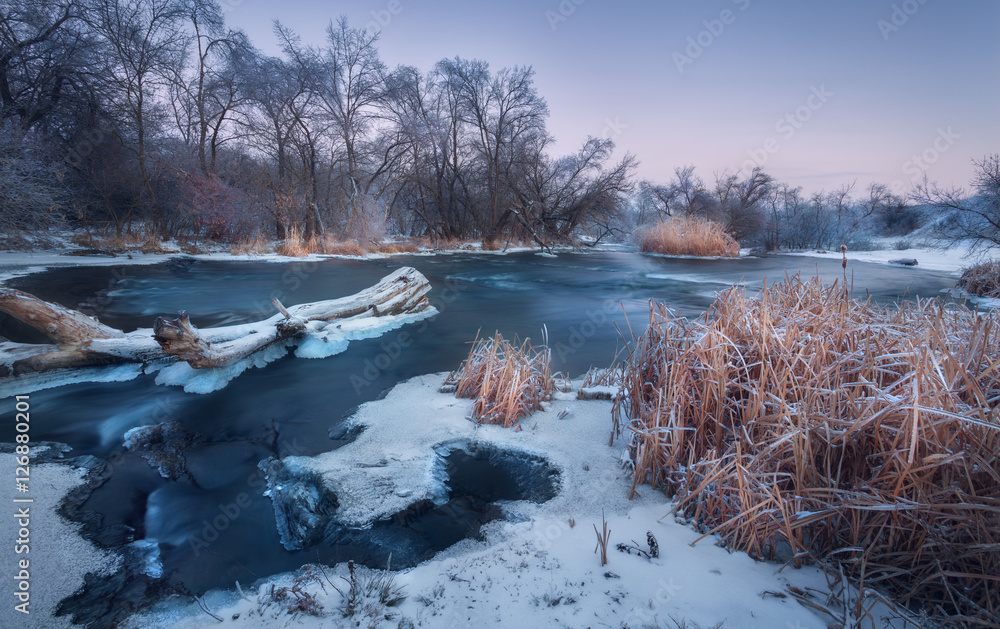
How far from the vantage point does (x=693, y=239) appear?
67.7 ft

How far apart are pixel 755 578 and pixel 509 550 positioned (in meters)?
1.03

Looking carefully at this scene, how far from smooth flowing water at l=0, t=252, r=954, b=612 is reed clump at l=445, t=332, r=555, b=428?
0.52 m

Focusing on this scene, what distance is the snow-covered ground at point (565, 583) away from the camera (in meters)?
1.58

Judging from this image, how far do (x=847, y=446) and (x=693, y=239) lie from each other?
20.6m

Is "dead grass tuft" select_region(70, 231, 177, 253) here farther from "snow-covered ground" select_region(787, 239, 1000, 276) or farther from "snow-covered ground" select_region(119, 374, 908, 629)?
"snow-covered ground" select_region(787, 239, 1000, 276)

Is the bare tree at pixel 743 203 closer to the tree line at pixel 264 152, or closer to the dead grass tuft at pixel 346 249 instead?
the tree line at pixel 264 152

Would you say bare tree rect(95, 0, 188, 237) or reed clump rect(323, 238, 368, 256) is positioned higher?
bare tree rect(95, 0, 188, 237)

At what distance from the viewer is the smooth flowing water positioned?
2295 millimetres

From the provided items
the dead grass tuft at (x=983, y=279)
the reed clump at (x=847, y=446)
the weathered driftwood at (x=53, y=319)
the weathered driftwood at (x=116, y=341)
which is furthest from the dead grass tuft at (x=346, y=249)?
the dead grass tuft at (x=983, y=279)

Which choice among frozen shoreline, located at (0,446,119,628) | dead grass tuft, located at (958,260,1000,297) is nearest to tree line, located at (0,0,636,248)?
frozen shoreline, located at (0,446,119,628)

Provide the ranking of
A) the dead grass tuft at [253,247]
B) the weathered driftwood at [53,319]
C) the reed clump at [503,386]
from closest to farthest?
the reed clump at [503,386], the weathered driftwood at [53,319], the dead grass tuft at [253,247]

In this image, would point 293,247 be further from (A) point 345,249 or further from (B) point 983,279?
(B) point 983,279

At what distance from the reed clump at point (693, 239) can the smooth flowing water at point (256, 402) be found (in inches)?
335

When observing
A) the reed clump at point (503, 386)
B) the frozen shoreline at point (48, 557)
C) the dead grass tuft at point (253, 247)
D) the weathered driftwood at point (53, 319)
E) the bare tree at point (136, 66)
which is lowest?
the frozen shoreline at point (48, 557)
